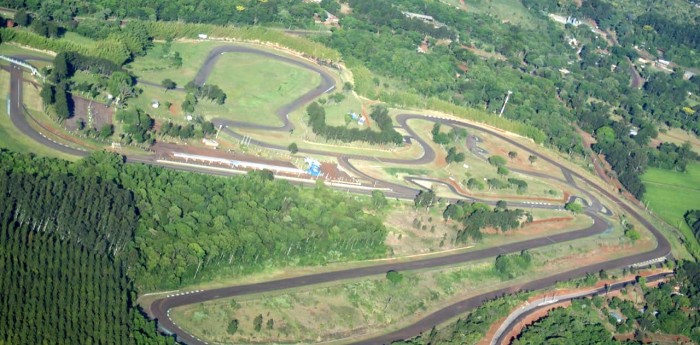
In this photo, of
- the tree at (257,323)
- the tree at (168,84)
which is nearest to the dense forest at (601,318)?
the tree at (257,323)

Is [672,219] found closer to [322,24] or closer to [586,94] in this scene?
[586,94]

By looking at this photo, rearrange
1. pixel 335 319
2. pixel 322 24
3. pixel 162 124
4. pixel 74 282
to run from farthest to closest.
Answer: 1. pixel 322 24
2. pixel 162 124
3. pixel 335 319
4. pixel 74 282

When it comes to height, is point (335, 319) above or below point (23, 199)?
below

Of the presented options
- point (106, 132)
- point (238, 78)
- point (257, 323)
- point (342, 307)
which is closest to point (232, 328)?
point (257, 323)

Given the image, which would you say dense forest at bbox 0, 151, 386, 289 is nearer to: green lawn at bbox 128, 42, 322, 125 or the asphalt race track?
the asphalt race track

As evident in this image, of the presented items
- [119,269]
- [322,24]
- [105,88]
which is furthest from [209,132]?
[322,24]

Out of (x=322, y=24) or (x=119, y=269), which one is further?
(x=322, y=24)
